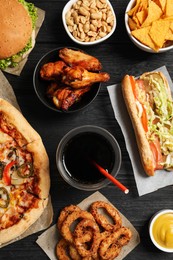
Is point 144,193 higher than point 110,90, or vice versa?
point 110,90

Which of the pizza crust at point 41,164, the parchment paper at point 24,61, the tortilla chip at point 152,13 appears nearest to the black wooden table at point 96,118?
the parchment paper at point 24,61

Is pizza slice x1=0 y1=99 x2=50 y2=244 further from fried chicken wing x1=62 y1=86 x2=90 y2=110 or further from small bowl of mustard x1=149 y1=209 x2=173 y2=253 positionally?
small bowl of mustard x1=149 y1=209 x2=173 y2=253

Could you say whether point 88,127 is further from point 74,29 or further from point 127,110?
point 74,29

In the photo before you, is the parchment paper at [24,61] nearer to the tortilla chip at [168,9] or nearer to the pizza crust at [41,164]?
the pizza crust at [41,164]

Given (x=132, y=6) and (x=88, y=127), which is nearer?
(x=88, y=127)

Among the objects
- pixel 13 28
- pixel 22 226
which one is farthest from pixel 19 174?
pixel 13 28

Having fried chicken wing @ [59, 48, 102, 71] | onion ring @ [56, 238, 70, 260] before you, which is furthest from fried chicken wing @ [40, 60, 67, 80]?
onion ring @ [56, 238, 70, 260]

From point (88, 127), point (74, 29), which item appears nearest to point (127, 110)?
point (88, 127)
